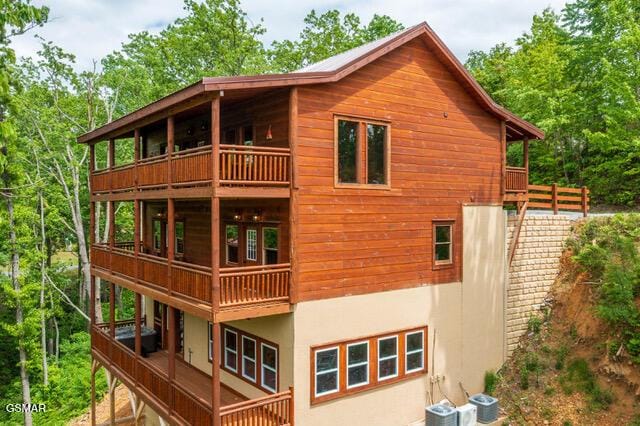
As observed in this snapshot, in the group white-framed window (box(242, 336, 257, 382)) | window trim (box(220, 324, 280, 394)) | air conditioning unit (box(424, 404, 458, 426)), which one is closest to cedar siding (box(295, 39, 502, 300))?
window trim (box(220, 324, 280, 394))

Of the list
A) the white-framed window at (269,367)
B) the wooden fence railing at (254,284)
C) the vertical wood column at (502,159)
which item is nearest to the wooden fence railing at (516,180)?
the vertical wood column at (502,159)

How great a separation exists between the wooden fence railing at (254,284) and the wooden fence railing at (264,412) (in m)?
2.19

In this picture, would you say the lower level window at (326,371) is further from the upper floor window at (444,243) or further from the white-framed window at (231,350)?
the upper floor window at (444,243)

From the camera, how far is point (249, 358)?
12.8m

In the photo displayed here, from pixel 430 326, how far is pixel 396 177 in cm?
449

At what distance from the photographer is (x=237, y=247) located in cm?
1388

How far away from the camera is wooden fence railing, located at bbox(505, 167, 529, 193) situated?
16.1 metres

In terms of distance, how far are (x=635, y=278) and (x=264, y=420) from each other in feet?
38.9

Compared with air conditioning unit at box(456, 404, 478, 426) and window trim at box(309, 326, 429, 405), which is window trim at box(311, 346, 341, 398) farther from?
air conditioning unit at box(456, 404, 478, 426)

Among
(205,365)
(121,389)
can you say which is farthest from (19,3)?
(121,389)

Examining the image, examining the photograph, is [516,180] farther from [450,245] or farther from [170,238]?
[170,238]

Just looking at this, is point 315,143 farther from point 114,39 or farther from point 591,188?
point 114,39

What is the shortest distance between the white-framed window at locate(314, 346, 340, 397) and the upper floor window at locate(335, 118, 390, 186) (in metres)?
4.24

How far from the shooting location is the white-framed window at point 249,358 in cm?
1258
